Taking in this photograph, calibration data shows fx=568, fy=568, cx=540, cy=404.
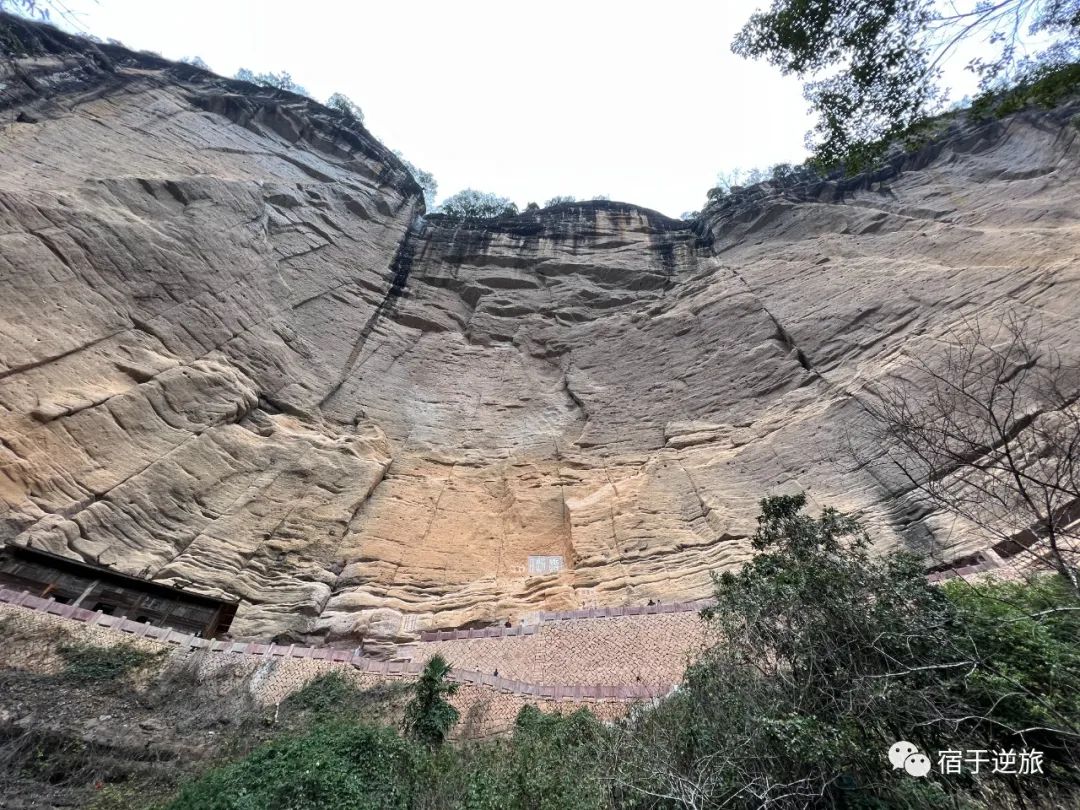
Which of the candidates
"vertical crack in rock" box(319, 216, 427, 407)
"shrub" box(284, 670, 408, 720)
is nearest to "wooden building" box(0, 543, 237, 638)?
"shrub" box(284, 670, 408, 720)

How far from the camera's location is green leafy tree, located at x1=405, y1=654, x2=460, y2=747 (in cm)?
845

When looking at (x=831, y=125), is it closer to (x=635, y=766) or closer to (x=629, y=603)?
(x=635, y=766)

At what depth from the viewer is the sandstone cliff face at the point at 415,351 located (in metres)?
12.9

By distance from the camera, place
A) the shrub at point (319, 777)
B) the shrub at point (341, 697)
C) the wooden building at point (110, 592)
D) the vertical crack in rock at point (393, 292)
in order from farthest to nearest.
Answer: the vertical crack in rock at point (393, 292)
the wooden building at point (110, 592)
the shrub at point (341, 697)
the shrub at point (319, 777)

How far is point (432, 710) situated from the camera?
8656mm

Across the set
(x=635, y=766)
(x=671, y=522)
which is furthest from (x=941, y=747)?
(x=671, y=522)

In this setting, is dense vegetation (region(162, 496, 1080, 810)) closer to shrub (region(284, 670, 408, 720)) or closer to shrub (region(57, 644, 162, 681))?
shrub (region(284, 670, 408, 720))

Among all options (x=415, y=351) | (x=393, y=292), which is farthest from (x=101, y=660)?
(x=393, y=292)

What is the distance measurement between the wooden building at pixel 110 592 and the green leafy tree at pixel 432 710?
18.7ft

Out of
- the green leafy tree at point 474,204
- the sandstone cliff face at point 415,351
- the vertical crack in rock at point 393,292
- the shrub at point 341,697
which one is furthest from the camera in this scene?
the green leafy tree at point 474,204

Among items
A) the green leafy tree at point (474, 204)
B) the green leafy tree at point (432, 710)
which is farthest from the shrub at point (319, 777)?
the green leafy tree at point (474, 204)

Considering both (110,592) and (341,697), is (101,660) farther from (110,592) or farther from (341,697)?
(341,697)

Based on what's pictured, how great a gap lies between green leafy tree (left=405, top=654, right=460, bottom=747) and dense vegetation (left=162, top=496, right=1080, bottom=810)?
0.23 metres

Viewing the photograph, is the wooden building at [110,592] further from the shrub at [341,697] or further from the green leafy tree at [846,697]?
the green leafy tree at [846,697]
